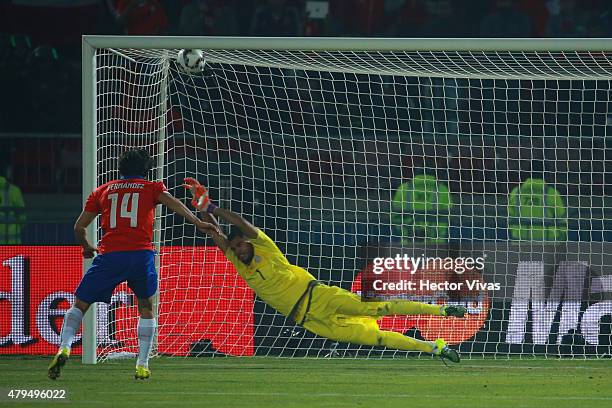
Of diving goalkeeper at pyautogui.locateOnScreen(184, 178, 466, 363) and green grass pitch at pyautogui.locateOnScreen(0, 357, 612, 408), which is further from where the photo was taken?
diving goalkeeper at pyautogui.locateOnScreen(184, 178, 466, 363)

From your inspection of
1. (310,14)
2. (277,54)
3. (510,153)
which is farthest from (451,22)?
(277,54)

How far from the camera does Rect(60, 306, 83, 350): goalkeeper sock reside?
8.87 metres

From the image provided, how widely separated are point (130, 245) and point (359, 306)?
2674 millimetres

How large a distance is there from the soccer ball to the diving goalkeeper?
1356 millimetres

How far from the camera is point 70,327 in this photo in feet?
29.4

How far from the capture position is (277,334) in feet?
38.3

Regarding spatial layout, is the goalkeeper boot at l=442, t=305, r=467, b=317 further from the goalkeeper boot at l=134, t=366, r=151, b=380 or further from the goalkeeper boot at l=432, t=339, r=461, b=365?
the goalkeeper boot at l=134, t=366, r=151, b=380

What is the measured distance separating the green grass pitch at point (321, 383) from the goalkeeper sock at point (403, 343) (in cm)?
18

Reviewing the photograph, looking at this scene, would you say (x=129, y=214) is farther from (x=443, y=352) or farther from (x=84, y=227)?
(x=443, y=352)

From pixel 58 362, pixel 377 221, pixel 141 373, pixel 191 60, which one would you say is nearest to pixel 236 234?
pixel 191 60

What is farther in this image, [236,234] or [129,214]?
[236,234]

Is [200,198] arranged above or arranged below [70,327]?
above

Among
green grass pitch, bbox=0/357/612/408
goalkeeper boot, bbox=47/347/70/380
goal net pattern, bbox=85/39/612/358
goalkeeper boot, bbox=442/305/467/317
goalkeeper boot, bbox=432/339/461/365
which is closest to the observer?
green grass pitch, bbox=0/357/612/408

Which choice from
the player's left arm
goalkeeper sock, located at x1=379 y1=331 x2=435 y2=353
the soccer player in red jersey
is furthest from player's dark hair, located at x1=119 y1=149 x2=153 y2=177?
goalkeeper sock, located at x1=379 y1=331 x2=435 y2=353
